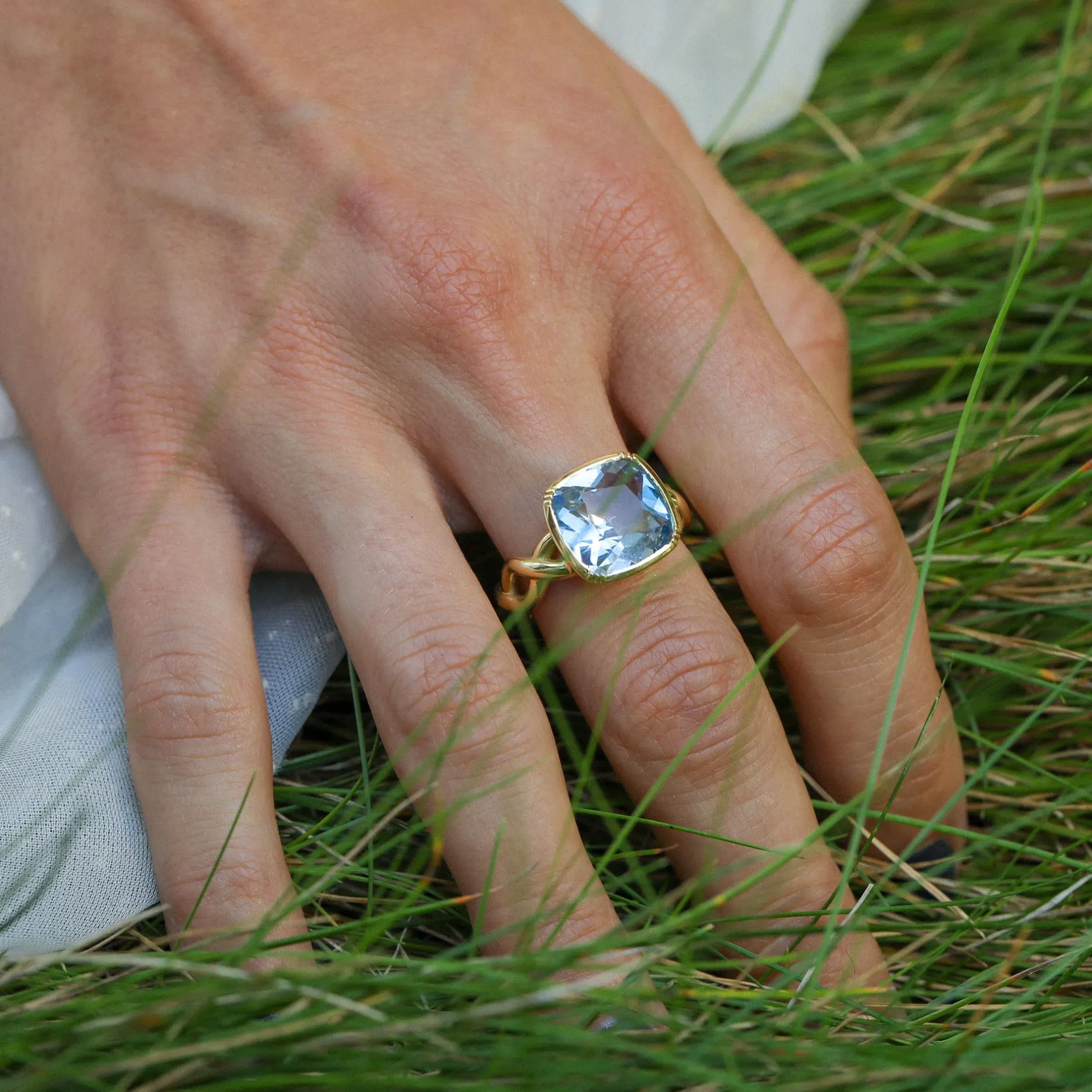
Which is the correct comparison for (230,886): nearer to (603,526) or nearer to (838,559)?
(603,526)

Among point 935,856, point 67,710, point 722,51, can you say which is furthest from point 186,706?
point 722,51

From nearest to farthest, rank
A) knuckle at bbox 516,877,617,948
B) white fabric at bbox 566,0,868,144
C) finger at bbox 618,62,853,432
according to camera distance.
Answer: knuckle at bbox 516,877,617,948, finger at bbox 618,62,853,432, white fabric at bbox 566,0,868,144

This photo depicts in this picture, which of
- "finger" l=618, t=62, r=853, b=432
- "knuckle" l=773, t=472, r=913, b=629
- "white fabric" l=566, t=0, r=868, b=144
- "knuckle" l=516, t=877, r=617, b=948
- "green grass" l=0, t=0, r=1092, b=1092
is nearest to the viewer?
"green grass" l=0, t=0, r=1092, b=1092

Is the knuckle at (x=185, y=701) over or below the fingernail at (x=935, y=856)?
over

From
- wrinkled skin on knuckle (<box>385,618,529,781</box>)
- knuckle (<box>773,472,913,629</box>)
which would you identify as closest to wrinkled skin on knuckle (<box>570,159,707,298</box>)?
knuckle (<box>773,472,913,629</box>)

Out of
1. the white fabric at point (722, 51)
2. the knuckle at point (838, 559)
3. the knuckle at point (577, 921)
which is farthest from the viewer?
the white fabric at point (722, 51)

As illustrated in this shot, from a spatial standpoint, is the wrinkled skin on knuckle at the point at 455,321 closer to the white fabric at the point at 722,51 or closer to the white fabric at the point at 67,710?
the white fabric at the point at 67,710

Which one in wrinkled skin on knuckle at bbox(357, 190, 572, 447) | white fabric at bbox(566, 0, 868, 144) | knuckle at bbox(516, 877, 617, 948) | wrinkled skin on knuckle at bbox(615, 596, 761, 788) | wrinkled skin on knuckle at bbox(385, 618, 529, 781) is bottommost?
knuckle at bbox(516, 877, 617, 948)

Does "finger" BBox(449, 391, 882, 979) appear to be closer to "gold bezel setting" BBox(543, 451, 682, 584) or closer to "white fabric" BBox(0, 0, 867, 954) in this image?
"gold bezel setting" BBox(543, 451, 682, 584)

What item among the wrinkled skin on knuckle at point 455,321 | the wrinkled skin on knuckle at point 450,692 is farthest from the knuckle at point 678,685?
the wrinkled skin on knuckle at point 455,321
